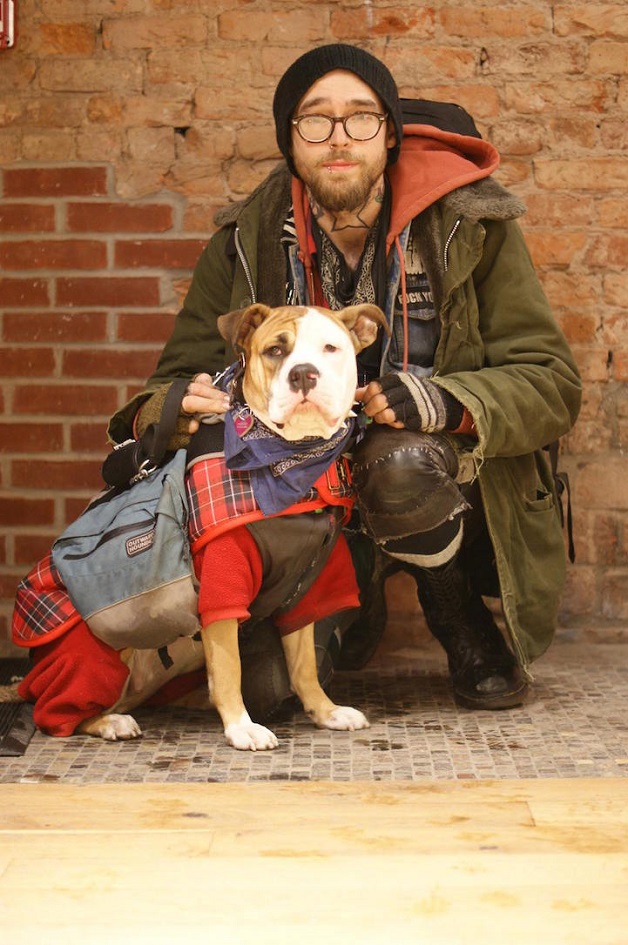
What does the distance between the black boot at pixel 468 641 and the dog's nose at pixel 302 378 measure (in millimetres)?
640

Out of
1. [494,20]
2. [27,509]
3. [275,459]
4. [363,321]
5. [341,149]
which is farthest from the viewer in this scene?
[27,509]

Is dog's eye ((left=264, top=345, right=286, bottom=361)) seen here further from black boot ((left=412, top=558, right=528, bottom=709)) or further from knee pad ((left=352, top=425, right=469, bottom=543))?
black boot ((left=412, top=558, right=528, bottom=709))

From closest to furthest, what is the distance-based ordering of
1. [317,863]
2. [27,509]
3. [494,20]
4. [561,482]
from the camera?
[317,863] < [561,482] < [494,20] < [27,509]

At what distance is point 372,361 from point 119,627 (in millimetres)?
776

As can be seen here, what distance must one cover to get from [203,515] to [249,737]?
408mm

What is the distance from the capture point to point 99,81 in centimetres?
288

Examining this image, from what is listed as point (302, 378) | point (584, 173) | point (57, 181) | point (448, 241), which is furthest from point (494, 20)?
point (302, 378)

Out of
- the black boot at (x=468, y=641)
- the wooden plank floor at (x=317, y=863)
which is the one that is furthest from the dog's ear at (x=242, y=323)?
the wooden plank floor at (x=317, y=863)

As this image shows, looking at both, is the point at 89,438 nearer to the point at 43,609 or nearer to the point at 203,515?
the point at 43,609

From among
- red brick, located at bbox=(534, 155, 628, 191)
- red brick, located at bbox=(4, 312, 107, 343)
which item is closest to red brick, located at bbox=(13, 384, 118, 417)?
red brick, located at bbox=(4, 312, 107, 343)

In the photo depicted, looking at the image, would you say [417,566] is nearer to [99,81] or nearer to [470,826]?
[470,826]

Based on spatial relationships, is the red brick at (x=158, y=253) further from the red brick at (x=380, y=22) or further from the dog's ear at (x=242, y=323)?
the dog's ear at (x=242, y=323)

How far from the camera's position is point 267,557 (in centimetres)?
213

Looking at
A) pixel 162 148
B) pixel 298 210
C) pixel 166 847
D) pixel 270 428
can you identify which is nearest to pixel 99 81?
pixel 162 148
